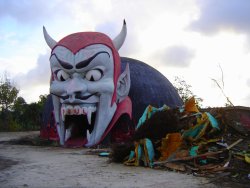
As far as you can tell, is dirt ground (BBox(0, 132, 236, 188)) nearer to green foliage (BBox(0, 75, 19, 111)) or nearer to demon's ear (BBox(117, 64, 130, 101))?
demon's ear (BBox(117, 64, 130, 101))

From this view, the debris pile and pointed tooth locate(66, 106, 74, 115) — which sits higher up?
pointed tooth locate(66, 106, 74, 115)

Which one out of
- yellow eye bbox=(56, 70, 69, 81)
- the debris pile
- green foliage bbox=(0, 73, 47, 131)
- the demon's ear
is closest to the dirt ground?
the debris pile

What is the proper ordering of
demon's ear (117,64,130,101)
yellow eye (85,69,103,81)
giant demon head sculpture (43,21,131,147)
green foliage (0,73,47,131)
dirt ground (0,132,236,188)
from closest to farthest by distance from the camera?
dirt ground (0,132,236,188) → giant demon head sculpture (43,21,131,147) → yellow eye (85,69,103,81) → demon's ear (117,64,130,101) → green foliage (0,73,47,131)

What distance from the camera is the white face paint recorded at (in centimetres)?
1252

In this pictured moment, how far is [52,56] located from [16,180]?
734cm

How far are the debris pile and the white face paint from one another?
12.1ft

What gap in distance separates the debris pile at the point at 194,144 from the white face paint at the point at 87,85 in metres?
3.68

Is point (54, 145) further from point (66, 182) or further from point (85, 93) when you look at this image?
point (66, 182)

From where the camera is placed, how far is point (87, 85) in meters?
12.6

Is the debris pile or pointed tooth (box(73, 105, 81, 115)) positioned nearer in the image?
the debris pile

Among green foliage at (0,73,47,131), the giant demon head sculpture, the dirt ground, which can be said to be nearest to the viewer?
the dirt ground

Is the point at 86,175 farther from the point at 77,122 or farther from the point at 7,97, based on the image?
the point at 7,97

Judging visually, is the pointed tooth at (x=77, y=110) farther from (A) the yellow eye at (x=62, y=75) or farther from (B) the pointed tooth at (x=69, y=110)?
(A) the yellow eye at (x=62, y=75)

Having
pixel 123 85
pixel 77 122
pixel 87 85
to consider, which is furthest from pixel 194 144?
pixel 77 122
